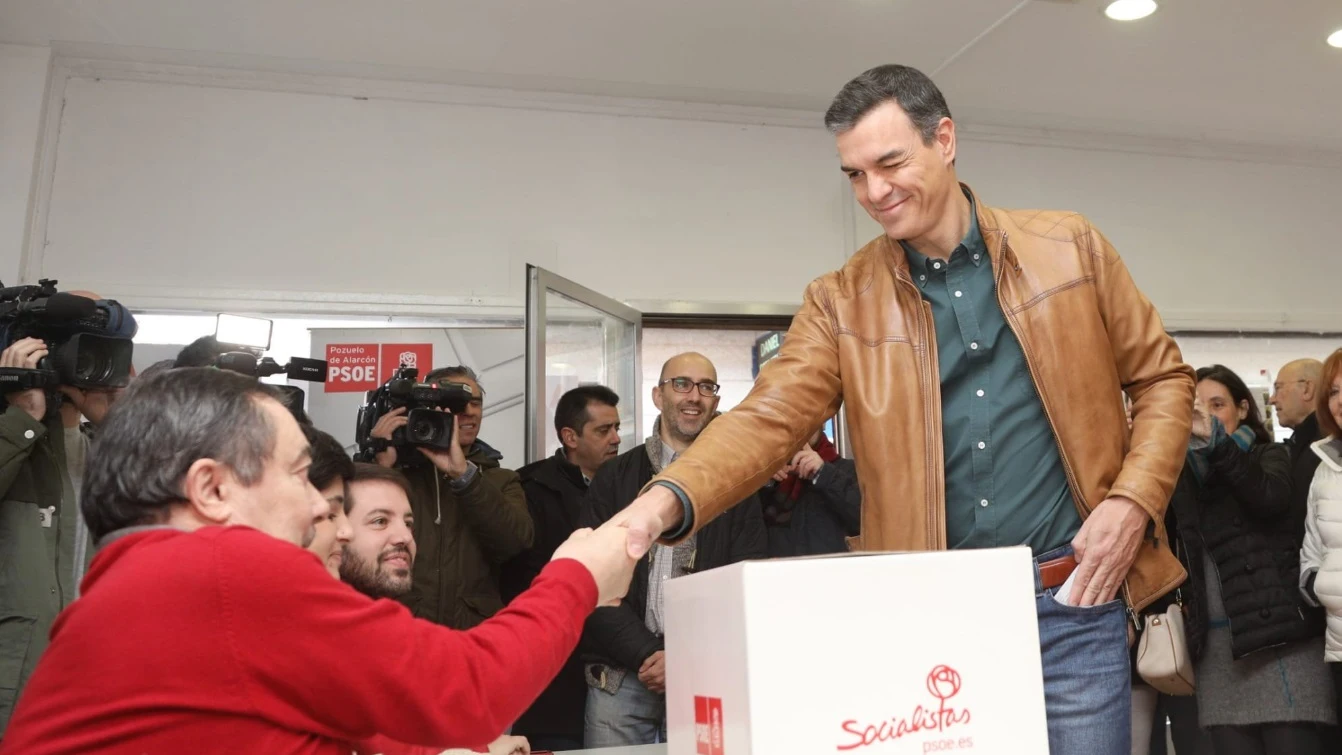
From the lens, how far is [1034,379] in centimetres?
161

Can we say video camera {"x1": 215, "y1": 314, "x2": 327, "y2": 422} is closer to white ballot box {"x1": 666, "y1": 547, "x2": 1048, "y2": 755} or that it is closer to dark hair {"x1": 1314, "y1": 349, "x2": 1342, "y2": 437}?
white ballot box {"x1": 666, "y1": 547, "x2": 1048, "y2": 755}

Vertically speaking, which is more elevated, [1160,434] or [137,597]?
[1160,434]

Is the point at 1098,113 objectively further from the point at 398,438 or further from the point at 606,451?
the point at 398,438

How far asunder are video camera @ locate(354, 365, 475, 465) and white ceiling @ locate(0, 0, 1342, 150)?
5.58 feet

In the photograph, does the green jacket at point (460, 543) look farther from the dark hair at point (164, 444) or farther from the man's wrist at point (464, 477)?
the dark hair at point (164, 444)

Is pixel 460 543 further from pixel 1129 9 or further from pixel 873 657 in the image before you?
pixel 1129 9

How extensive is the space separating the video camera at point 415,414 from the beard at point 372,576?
2.01 feet

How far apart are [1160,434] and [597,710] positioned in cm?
207

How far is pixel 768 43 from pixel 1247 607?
2.78 metres

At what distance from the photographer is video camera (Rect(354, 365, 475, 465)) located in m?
3.11

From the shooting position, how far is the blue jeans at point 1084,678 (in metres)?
1.43

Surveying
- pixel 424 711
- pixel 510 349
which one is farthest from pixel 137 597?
pixel 510 349

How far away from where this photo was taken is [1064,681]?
1461 millimetres

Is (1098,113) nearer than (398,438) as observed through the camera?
No
